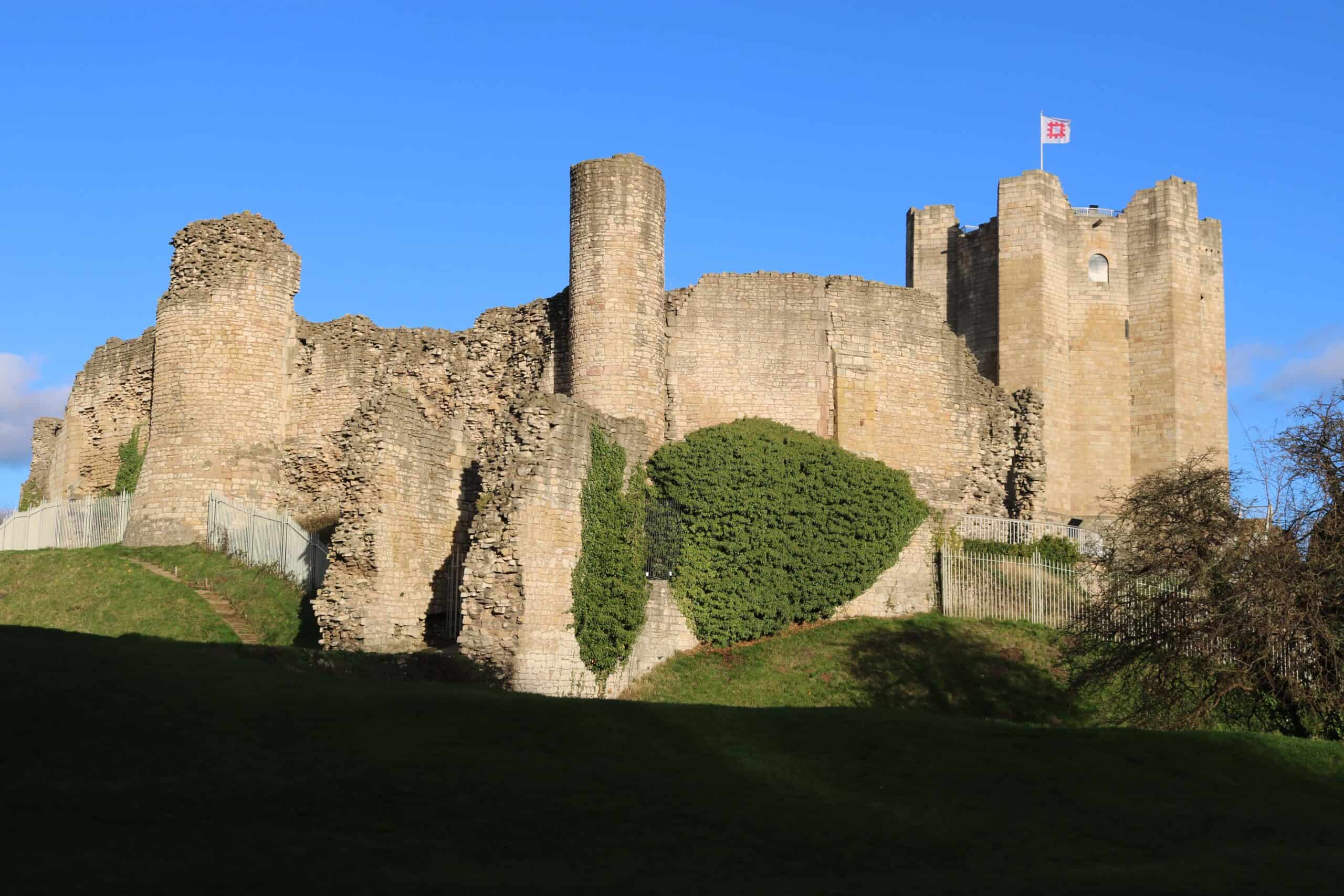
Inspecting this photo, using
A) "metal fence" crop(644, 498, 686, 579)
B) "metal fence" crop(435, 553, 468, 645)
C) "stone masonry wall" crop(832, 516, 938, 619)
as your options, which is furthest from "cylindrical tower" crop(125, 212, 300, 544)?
"stone masonry wall" crop(832, 516, 938, 619)

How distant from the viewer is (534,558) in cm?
2366

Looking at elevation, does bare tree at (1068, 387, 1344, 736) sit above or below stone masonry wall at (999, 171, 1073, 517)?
below

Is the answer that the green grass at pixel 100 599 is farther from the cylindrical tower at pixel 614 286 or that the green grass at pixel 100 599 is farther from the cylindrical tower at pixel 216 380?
the cylindrical tower at pixel 614 286

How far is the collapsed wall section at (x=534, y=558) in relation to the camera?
23.2 m

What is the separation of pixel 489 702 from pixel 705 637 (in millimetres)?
12593

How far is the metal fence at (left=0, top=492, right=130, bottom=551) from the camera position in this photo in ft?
111

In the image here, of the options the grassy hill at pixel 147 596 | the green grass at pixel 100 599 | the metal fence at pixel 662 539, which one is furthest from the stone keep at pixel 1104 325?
the green grass at pixel 100 599

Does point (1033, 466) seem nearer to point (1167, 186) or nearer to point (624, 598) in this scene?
point (1167, 186)

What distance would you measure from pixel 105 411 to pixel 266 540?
10.9m

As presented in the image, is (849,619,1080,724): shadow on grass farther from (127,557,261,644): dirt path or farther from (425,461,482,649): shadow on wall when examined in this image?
(127,557,261,644): dirt path

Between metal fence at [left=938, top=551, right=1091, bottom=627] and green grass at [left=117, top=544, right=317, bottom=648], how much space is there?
41.0 feet

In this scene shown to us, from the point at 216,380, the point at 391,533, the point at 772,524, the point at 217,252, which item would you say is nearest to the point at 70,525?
Result: the point at 216,380

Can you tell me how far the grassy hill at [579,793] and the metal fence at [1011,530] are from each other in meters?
14.7

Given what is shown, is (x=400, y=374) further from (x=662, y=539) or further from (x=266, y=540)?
(x=662, y=539)
